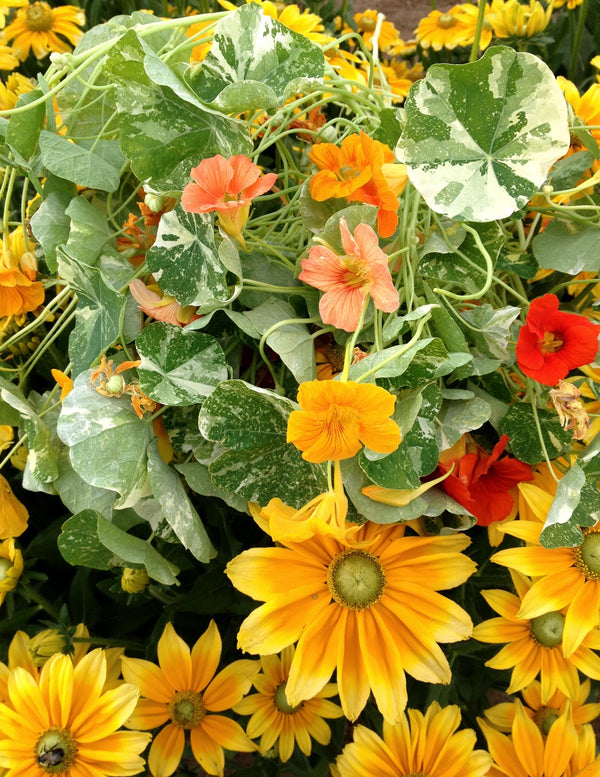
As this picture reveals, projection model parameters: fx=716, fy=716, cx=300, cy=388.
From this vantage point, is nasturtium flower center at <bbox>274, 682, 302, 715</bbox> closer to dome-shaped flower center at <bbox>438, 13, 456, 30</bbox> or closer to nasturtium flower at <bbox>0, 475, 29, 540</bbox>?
nasturtium flower at <bbox>0, 475, 29, 540</bbox>

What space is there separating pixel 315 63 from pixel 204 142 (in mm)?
92

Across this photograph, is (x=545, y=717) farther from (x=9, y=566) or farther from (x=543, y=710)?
(x=9, y=566)

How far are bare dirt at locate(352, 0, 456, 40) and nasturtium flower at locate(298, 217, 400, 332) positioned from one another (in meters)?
2.28

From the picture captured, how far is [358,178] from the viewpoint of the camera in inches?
18.7

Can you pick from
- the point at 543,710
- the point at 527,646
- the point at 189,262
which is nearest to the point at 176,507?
the point at 189,262

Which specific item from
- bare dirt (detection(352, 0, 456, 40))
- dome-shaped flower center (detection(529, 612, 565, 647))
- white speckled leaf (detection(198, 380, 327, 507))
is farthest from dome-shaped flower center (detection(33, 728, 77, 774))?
bare dirt (detection(352, 0, 456, 40))

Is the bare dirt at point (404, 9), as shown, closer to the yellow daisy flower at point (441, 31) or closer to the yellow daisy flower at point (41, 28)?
the yellow daisy flower at point (441, 31)

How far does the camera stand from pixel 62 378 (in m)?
0.52

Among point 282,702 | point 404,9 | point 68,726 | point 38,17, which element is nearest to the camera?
point 68,726

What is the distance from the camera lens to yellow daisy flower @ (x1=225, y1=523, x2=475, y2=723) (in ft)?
1.71

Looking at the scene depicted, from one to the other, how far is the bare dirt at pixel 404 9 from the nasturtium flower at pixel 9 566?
2273 mm

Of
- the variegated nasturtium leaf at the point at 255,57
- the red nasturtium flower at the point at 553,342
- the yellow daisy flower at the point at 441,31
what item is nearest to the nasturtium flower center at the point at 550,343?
the red nasturtium flower at the point at 553,342

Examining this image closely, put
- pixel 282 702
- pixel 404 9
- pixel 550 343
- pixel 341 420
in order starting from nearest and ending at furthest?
pixel 341 420, pixel 550 343, pixel 282 702, pixel 404 9

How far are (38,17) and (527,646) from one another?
140cm
